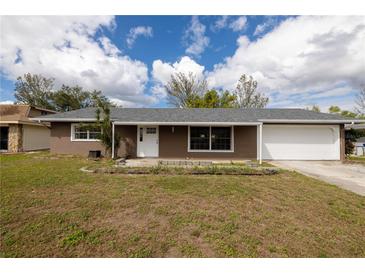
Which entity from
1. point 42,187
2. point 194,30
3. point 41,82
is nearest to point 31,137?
point 42,187

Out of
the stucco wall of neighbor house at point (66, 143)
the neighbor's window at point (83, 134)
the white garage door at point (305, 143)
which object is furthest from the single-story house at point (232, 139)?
the stucco wall of neighbor house at point (66, 143)

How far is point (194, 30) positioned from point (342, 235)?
11944 millimetres

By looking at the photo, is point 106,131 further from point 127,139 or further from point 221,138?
point 221,138

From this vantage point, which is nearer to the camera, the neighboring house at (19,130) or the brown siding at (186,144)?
the brown siding at (186,144)

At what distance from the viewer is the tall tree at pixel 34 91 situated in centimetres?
3407

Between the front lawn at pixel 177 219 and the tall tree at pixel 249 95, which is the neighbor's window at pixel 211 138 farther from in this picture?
the tall tree at pixel 249 95

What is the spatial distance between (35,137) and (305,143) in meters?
21.3

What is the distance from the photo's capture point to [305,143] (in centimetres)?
1165

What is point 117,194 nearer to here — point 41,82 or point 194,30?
point 194,30

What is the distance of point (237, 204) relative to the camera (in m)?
4.29

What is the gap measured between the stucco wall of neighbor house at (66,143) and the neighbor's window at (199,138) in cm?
586

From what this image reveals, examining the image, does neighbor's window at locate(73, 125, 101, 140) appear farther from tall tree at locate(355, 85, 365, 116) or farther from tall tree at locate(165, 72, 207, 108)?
tall tree at locate(355, 85, 365, 116)

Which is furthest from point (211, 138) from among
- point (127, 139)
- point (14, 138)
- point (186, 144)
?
point (14, 138)

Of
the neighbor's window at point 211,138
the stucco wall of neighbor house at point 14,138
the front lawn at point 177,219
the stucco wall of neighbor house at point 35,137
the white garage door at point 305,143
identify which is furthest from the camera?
the stucco wall of neighbor house at point 35,137
